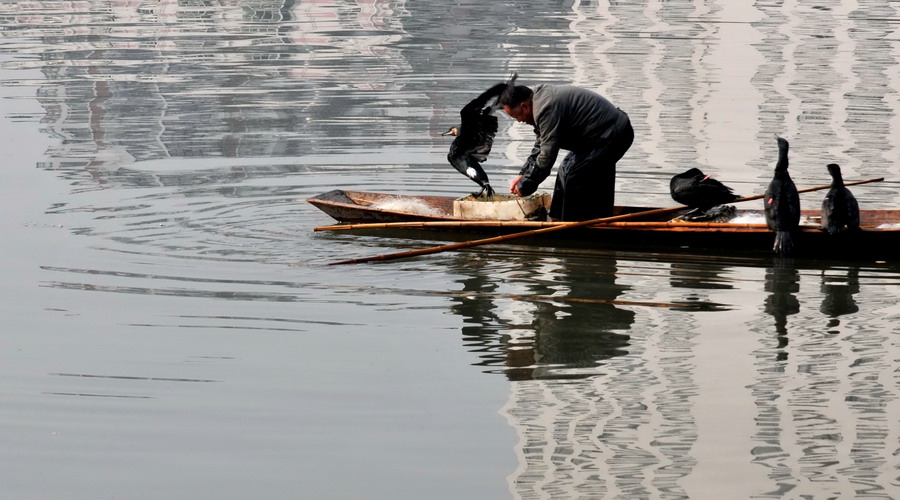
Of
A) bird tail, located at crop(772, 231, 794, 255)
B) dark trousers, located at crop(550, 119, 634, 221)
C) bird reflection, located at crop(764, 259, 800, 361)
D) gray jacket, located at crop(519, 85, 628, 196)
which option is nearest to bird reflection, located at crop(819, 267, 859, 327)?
bird reflection, located at crop(764, 259, 800, 361)

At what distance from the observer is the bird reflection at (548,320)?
7.02 meters

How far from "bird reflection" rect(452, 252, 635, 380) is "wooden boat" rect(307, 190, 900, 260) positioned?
292 mm

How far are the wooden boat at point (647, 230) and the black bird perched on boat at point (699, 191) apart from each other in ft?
0.63

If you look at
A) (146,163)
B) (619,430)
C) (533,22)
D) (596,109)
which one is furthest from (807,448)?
(533,22)

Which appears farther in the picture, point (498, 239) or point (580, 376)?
point (498, 239)

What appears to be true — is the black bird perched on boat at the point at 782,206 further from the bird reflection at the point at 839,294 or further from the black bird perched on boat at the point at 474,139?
the black bird perched on boat at the point at 474,139

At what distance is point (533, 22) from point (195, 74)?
27.4 feet

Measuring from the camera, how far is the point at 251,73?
19.0m

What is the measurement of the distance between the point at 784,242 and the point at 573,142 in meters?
1.69

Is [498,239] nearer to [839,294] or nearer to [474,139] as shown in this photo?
[474,139]

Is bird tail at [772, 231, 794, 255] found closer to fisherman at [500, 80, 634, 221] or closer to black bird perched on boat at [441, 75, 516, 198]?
fisherman at [500, 80, 634, 221]

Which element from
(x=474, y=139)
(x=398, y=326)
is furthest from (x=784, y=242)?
(x=398, y=326)

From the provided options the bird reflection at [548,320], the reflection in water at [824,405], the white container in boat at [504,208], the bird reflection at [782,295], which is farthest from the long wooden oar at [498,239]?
the reflection in water at [824,405]

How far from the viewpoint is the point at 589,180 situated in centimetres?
939
